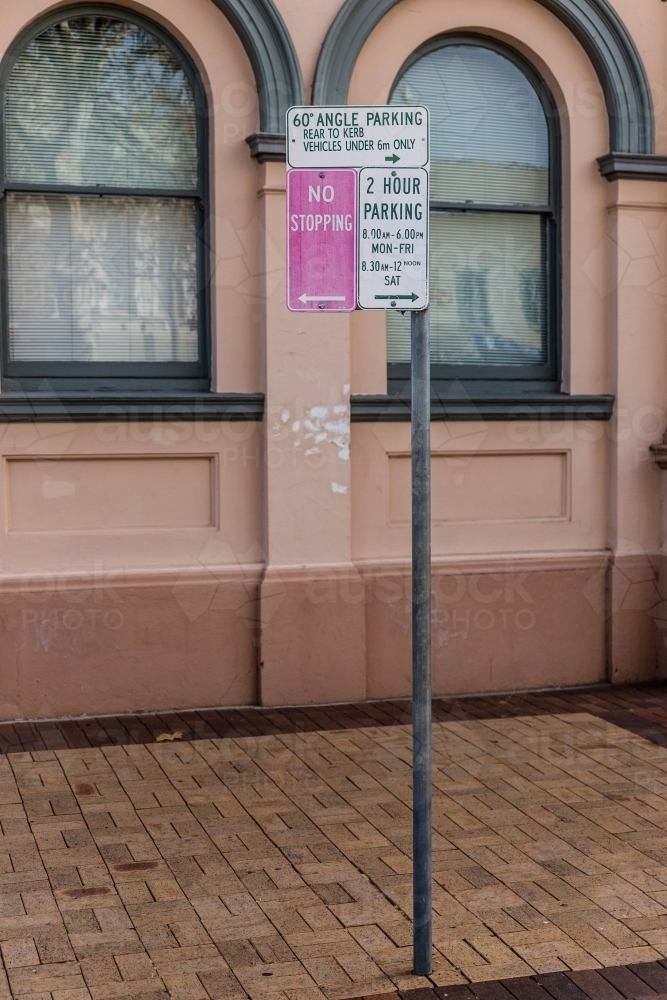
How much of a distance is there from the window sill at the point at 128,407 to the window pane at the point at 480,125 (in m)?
1.86

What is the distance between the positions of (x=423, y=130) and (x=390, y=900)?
8.75 ft

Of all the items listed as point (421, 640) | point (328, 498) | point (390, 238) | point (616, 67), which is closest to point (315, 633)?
point (328, 498)

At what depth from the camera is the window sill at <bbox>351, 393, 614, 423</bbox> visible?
7484 mm

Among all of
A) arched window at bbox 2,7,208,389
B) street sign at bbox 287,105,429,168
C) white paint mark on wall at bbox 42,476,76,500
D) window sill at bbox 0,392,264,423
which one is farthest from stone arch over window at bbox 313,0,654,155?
street sign at bbox 287,105,429,168

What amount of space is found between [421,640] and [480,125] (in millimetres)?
4752

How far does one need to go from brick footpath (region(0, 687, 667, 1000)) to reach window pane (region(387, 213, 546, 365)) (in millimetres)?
2240

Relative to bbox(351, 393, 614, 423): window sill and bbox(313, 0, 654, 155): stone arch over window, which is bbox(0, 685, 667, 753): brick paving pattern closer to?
bbox(351, 393, 614, 423): window sill

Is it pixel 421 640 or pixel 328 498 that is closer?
pixel 421 640

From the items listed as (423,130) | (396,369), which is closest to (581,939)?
(423,130)

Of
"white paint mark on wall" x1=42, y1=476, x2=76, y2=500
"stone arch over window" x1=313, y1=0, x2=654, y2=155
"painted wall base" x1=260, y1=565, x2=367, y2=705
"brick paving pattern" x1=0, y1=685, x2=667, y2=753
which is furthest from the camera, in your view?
"stone arch over window" x1=313, y1=0, x2=654, y2=155

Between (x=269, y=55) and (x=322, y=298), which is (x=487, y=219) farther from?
(x=322, y=298)

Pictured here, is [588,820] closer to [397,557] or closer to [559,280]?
[397,557]

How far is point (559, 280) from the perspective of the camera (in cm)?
802

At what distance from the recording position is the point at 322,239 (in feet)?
12.9
